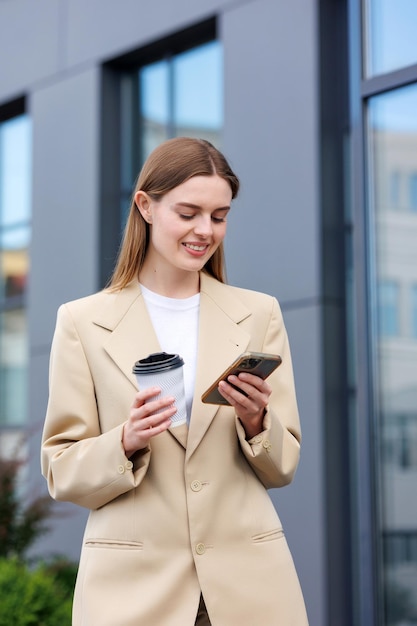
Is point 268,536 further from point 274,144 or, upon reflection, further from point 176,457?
point 274,144

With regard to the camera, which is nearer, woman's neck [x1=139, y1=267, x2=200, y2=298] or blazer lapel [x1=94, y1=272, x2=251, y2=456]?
blazer lapel [x1=94, y1=272, x2=251, y2=456]

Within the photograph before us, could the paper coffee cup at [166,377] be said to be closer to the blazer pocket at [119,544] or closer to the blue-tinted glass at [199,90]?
the blazer pocket at [119,544]

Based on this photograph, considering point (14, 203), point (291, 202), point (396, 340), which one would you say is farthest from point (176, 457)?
point (14, 203)

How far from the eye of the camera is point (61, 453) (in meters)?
2.86

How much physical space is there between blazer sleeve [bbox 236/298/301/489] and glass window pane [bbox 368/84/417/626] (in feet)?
9.41

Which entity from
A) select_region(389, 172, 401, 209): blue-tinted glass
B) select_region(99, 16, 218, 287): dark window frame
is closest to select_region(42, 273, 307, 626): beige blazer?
select_region(389, 172, 401, 209): blue-tinted glass

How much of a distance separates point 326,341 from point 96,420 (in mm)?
3949

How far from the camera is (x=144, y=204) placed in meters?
3.03

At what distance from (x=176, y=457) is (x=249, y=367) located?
14.8 inches

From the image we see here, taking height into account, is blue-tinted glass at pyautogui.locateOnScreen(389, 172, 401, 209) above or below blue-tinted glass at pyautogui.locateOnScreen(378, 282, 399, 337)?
above

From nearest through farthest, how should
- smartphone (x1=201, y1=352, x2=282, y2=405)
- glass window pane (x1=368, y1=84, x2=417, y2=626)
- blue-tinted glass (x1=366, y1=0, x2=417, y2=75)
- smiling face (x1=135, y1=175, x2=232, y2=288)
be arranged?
smartphone (x1=201, y1=352, x2=282, y2=405), smiling face (x1=135, y1=175, x2=232, y2=288), glass window pane (x1=368, y1=84, x2=417, y2=626), blue-tinted glass (x1=366, y1=0, x2=417, y2=75)

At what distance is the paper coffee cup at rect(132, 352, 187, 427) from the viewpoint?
104 inches

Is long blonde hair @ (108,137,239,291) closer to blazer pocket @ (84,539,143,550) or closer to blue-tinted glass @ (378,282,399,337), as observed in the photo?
blazer pocket @ (84,539,143,550)

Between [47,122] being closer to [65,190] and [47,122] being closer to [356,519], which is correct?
[65,190]
